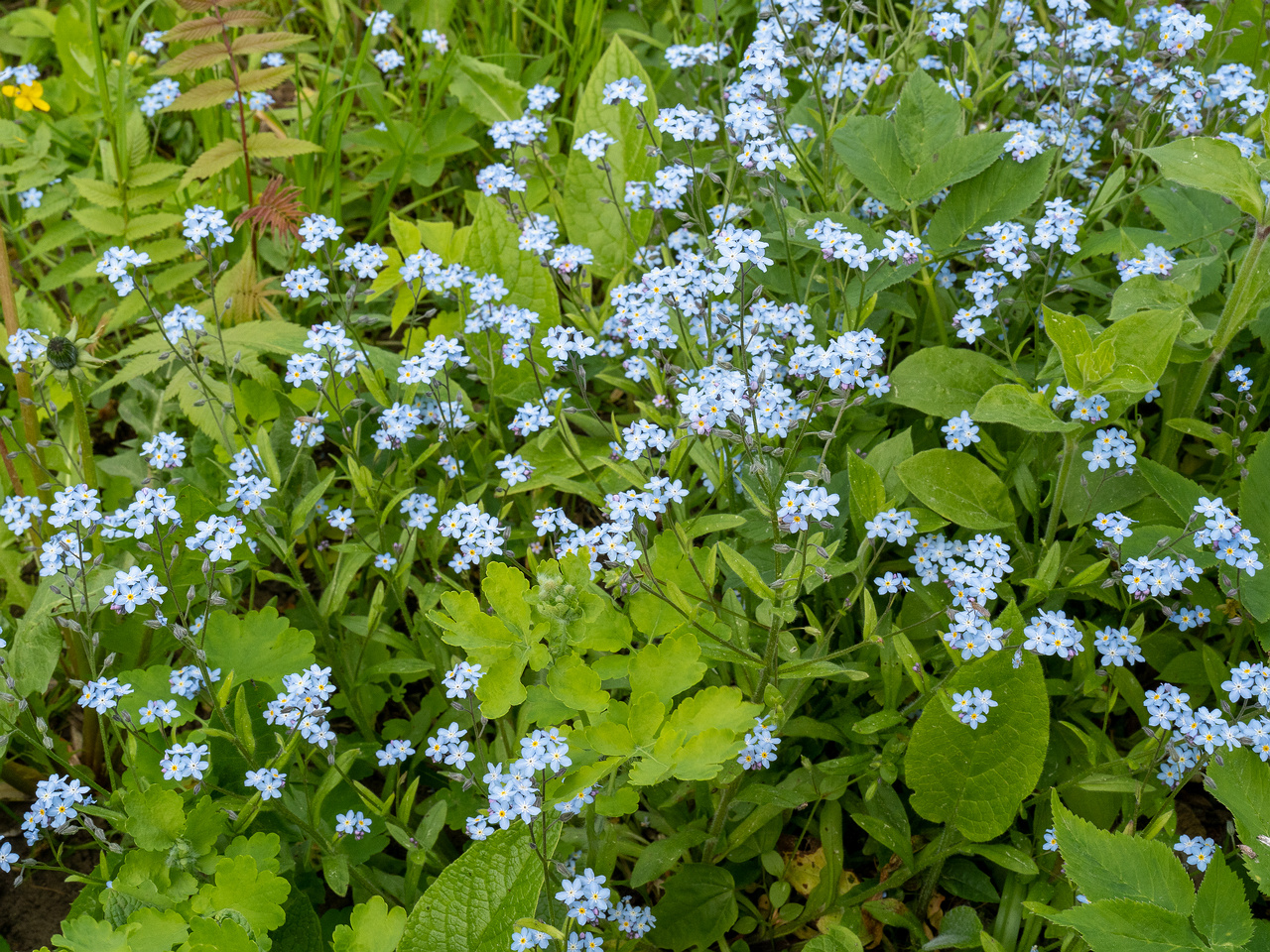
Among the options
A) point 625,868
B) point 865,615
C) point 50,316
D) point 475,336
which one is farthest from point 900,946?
point 50,316

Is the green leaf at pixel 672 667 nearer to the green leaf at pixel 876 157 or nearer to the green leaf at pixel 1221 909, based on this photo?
the green leaf at pixel 1221 909

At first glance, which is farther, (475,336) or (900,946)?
(475,336)

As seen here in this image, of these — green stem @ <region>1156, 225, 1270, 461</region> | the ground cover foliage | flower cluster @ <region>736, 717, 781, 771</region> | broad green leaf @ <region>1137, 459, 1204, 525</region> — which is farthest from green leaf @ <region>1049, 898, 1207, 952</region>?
green stem @ <region>1156, 225, 1270, 461</region>

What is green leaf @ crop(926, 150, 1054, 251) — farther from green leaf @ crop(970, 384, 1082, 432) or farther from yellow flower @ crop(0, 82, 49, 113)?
yellow flower @ crop(0, 82, 49, 113)

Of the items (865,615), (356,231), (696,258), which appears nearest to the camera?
(865,615)

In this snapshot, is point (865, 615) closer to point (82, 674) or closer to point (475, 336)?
point (475, 336)

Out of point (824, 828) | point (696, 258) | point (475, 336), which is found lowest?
point (824, 828)

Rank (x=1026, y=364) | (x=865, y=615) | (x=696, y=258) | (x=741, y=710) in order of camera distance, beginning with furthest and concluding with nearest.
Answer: (x=1026, y=364) → (x=696, y=258) → (x=865, y=615) → (x=741, y=710)

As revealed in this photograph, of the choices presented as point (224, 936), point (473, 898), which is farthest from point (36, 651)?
point (473, 898)

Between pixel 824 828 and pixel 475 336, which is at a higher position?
pixel 475 336
